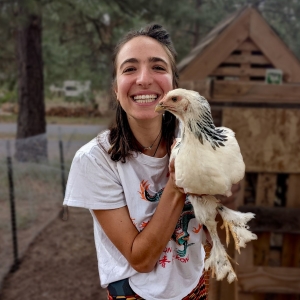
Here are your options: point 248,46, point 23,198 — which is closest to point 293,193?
point 248,46

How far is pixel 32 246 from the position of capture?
12.9 feet

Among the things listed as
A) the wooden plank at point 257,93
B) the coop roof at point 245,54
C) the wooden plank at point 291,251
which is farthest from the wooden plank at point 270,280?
the coop roof at point 245,54

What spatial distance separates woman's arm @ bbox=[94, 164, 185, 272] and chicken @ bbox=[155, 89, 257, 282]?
71 millimetres

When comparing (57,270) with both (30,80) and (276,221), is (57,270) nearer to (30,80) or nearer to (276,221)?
(276,221)

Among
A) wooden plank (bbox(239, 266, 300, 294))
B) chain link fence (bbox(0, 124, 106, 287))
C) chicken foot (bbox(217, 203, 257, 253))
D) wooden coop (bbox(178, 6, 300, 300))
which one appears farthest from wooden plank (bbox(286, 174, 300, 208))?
chain link fence (bbox(0, 124, 106, 287))

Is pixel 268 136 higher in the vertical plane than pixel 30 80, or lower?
lower

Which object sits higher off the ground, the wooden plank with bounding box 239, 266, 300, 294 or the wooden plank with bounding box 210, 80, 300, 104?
the wooden plank with bounding box 210, 80, 300, 104

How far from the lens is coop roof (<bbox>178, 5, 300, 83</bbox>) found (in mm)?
3695

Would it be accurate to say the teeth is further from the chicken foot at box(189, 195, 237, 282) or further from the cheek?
the chicken foot at box(189, 195, 237, 282)

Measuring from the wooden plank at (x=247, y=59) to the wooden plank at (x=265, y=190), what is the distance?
188cm

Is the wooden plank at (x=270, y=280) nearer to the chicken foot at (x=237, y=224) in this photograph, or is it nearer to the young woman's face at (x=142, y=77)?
the chicken foot at (x=237, y=224)

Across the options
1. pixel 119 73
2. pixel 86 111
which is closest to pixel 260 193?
pixel 119 73

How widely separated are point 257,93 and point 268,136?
0.28m

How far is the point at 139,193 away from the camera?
1.29m
